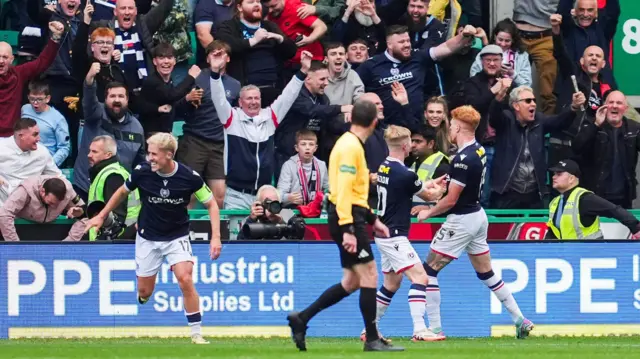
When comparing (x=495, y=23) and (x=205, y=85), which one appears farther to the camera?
(x=495, y=23)

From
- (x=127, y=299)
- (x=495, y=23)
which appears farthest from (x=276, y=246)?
(x=495, y=23)

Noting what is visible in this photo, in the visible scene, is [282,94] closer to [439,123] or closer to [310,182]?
[310,182]

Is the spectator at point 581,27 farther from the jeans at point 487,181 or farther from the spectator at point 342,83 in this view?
the spectator at point 342,83

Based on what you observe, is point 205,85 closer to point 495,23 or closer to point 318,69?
point 318,69

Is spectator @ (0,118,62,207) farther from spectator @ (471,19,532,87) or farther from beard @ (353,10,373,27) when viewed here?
spectator @ (471,19,532,87)

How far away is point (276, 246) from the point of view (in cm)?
1484

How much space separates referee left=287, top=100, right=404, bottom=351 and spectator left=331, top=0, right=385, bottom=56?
6551mm

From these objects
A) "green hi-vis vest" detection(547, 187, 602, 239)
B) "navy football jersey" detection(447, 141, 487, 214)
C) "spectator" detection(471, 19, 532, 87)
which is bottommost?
"green hi-vis vest" detection(547, 187, 602, 239)

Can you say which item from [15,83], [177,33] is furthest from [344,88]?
[15,83]

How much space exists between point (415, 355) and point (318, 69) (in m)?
6.33

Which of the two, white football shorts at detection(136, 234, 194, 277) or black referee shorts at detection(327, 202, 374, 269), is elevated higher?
black referee shorts at detection(327, 202, 374, 269)

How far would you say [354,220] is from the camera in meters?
11.2

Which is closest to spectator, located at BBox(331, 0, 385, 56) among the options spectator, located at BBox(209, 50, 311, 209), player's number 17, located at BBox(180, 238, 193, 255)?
spectator, located at BBox(209, 50, 311, 209)

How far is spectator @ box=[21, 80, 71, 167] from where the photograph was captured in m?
16.2
